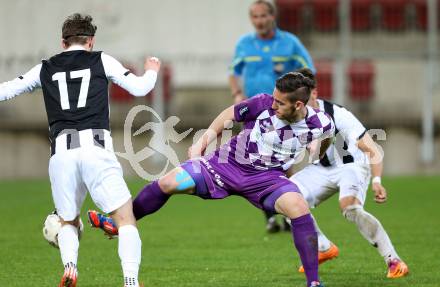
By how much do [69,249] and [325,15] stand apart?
18.2m

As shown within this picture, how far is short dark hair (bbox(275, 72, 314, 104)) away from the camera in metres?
6.70

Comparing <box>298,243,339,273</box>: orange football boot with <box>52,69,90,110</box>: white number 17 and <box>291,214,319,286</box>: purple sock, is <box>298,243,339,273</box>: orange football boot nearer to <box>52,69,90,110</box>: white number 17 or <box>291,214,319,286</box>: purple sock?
<box>291,214,319,286</box>: purple sock

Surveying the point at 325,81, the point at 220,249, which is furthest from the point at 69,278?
the point at 325,81

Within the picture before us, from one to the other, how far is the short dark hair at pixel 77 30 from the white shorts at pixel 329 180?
2.39 m

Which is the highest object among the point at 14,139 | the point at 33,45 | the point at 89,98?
the point at 89,98

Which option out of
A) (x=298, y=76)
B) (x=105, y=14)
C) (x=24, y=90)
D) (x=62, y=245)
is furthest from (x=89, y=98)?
(x=105, y=14)

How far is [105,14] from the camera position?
72.9 feet

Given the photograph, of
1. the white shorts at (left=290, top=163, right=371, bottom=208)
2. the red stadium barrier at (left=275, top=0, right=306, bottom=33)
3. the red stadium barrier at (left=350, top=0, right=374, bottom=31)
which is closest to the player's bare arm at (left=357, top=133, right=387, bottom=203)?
the white shorts at (left=290, top=163, right=371, bottom=208)

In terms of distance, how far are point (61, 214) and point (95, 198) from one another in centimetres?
31

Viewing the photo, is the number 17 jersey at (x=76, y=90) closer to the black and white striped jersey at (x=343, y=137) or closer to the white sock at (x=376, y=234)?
the black and white striped jersey at (x=343, y=137)

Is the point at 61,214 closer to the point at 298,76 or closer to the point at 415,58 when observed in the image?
the point at 298,76

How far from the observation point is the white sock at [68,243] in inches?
257

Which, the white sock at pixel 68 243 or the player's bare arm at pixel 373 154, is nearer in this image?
the white sock at pixel 68 243

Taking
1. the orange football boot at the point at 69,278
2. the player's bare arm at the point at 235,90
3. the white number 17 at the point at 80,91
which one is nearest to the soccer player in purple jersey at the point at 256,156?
the orange football boot at the point at 69,278
